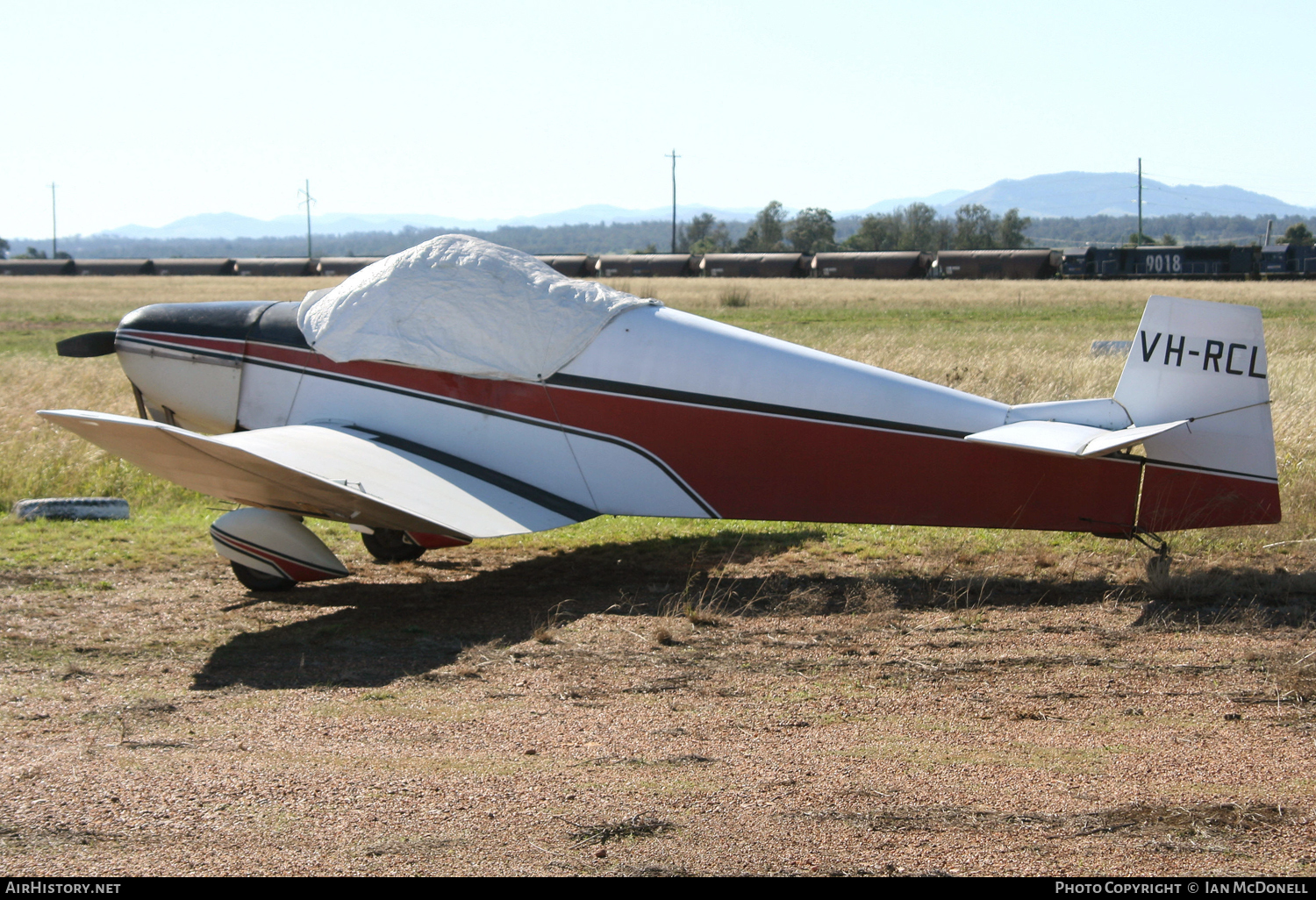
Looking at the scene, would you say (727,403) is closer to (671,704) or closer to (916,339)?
(671,704)

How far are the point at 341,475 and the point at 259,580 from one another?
1140mm

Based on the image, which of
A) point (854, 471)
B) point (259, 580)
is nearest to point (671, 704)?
point (854, 471)

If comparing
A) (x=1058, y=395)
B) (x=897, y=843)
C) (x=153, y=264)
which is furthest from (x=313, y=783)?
(x=153, y=264)

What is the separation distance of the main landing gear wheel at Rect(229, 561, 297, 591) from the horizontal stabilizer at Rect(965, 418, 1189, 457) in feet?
15.5

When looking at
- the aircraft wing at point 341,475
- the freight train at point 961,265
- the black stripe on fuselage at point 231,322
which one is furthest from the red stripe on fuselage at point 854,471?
the freight train at point 961,265

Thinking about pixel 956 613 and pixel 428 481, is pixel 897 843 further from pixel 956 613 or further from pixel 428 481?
pixel 428 481

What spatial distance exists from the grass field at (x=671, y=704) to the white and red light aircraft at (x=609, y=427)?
625 mm

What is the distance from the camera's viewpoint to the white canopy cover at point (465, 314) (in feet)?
24.2

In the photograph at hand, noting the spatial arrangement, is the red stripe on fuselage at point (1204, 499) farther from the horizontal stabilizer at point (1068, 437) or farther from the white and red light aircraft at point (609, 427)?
the horizontal stabilizer at point (1068, 437)

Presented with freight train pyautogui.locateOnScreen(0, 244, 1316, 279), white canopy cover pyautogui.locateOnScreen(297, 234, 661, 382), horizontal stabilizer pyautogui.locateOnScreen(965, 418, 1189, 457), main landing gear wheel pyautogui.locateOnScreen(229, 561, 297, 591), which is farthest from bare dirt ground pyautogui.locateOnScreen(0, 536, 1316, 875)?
freight train pyautogui.locateOnScreen(0, 244, 1316, 279)

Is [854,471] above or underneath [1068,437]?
underneath

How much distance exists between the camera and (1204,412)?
245 inches

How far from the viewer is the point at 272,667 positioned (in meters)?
5.76

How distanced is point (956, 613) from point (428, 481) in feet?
11.8
